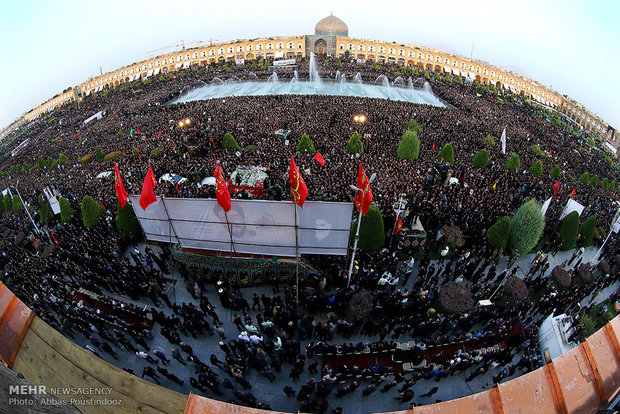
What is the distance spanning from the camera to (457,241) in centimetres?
1222

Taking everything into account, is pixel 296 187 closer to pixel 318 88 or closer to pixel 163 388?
pixel 163 388

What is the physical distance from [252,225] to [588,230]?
47.1ft

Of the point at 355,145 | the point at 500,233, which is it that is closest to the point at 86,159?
the point at 355,145

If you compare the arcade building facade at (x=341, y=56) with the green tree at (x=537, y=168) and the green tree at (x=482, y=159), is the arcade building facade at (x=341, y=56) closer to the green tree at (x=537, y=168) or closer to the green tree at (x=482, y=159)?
the green tree at (x=482, y=159)

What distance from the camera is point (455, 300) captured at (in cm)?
950

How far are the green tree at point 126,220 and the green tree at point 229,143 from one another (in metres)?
9.59

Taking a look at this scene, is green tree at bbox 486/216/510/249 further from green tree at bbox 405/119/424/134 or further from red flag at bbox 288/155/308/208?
→ green tree at bbox 405/119/424/134

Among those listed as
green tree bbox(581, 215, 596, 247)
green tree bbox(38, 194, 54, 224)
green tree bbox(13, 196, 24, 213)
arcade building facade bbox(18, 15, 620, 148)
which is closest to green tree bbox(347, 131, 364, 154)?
green tree bbox(581, 215, 596, 247)

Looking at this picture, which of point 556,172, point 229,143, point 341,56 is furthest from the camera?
point 341,56

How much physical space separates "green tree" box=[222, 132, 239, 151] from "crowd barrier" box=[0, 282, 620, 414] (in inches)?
649

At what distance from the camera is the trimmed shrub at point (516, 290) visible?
32.6 feet

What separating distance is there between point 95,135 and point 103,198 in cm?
1983

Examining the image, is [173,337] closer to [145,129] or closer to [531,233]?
[531,233]

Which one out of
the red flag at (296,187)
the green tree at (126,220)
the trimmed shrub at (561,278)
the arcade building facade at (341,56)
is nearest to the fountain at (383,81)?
the arcade building facade at (341,56)
